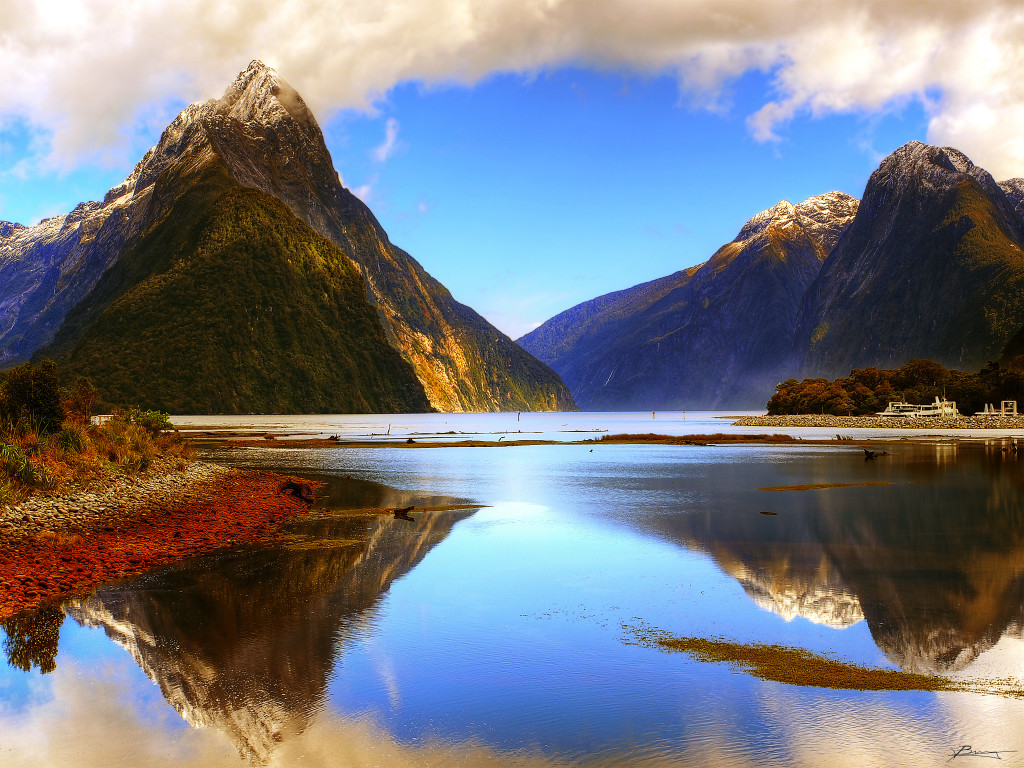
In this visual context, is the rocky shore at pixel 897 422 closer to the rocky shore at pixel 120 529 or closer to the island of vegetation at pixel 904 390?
the island of vegetation at pixel 904 390

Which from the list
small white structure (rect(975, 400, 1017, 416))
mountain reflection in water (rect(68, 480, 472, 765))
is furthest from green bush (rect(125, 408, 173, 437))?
small white structure (rect(975, 400, 1017, 416))

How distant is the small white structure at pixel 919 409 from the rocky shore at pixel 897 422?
245 cm

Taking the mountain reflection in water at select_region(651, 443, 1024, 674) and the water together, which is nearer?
the water

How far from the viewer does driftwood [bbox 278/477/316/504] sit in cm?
3199

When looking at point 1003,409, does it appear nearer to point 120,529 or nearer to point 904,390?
point 904,390

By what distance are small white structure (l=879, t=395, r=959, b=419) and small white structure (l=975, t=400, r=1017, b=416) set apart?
4316mm

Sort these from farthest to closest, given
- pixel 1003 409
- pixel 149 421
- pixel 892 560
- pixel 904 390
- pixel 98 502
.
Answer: pixel 904 390 → pixel 1003 409 → pixel 149 421 → pixel 98 502 → pixel 892 560

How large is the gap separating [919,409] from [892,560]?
13593cm

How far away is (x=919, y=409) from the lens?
14088 cm

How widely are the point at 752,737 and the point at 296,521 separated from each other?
19674 millimetres
